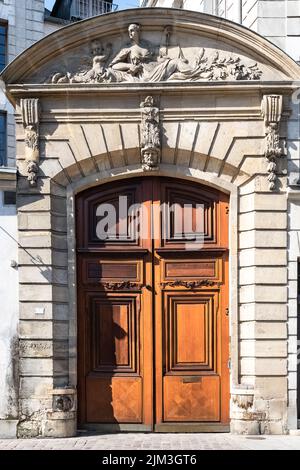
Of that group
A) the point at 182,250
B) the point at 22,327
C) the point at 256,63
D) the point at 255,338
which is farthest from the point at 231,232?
the point at 22,327

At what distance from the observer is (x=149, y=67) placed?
8.13m

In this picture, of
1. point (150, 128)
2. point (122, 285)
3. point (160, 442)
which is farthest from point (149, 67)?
point (160, 442)

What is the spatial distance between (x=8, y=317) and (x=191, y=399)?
270 cm

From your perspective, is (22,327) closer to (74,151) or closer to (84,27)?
(74,151)

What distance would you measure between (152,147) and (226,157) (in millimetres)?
1004

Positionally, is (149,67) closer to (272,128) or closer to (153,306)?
(272,128)

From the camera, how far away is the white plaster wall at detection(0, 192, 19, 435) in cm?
806

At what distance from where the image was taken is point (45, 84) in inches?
316

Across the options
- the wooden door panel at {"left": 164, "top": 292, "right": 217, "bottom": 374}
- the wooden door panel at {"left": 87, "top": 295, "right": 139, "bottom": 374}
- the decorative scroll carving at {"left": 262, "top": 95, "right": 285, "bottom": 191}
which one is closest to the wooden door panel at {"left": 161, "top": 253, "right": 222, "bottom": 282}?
the wooden door panel at {"left": 164, "top": 292, "right": 217, "bottom": 374}

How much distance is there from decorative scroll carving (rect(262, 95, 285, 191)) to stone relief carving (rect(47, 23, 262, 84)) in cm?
40

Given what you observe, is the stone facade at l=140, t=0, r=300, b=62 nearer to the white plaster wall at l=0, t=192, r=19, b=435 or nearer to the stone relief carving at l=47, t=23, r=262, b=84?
the stone relief carving at l=47, t=23, r=262, b=84

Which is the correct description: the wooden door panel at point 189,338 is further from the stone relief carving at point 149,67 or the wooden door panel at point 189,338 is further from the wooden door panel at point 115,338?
the stone relief carving at point 149,67

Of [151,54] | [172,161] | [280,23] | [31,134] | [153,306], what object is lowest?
[153,306]


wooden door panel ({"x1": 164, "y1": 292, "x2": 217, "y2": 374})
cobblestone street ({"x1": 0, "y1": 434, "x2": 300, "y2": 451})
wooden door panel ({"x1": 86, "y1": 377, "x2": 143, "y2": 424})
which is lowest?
cobblestone street ({"x1": 0, "y1": 434, "x2": 300, "y2": 451})
